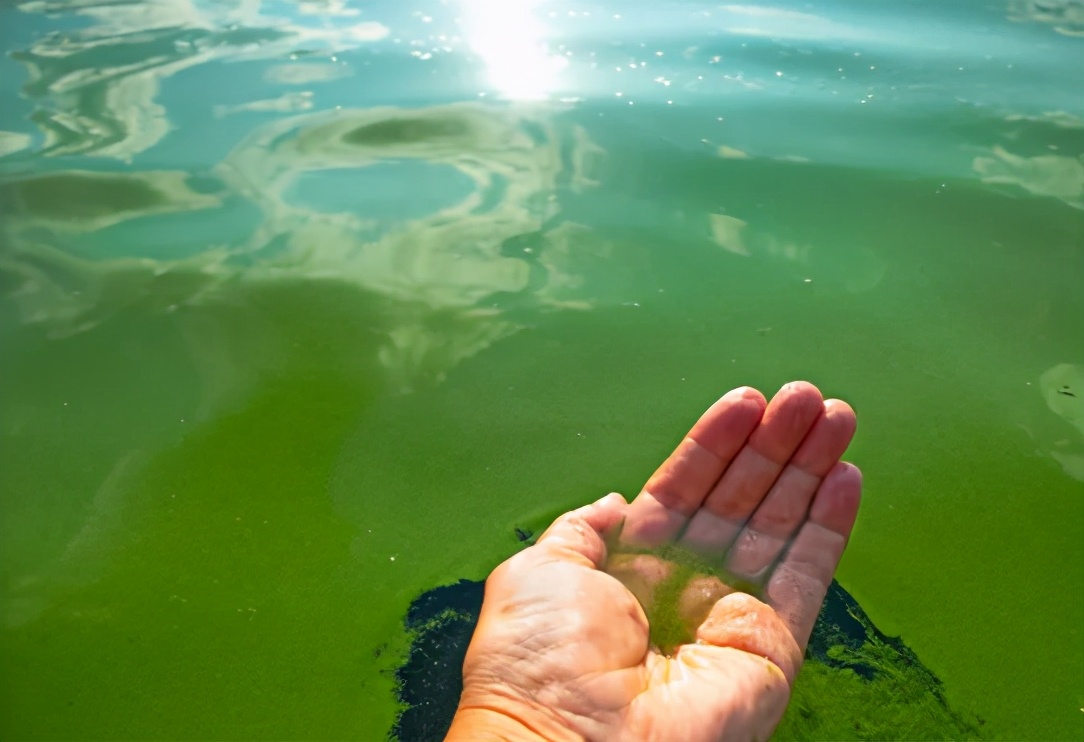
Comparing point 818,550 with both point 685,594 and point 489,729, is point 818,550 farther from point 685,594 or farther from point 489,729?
point 489,729

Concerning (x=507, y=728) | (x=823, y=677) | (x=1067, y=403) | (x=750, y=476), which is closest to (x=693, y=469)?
(x=750, y=476)

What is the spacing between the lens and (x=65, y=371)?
1.91 meters

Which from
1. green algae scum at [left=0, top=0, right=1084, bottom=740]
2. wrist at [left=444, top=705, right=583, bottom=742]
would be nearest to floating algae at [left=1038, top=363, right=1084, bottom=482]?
green algae scum at [left=0, top=0, right=1084, bottom=740]

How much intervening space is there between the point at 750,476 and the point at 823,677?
0.35 m

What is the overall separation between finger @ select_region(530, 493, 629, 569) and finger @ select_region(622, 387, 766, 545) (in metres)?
0.04

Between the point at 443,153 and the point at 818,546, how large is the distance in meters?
1.69

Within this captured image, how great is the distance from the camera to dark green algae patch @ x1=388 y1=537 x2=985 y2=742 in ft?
4.28

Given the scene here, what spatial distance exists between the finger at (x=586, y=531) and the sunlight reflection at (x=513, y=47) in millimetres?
1764

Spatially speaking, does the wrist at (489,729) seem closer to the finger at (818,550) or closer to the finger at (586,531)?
the finger at (586,531)

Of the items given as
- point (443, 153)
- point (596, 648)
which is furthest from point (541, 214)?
point (596, 648)

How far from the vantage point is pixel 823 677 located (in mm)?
1366

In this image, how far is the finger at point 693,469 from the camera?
150 cm

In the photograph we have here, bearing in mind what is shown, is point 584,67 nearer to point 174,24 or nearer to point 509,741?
point 174,24

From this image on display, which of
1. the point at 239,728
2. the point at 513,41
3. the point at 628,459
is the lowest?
the point at 239,728
